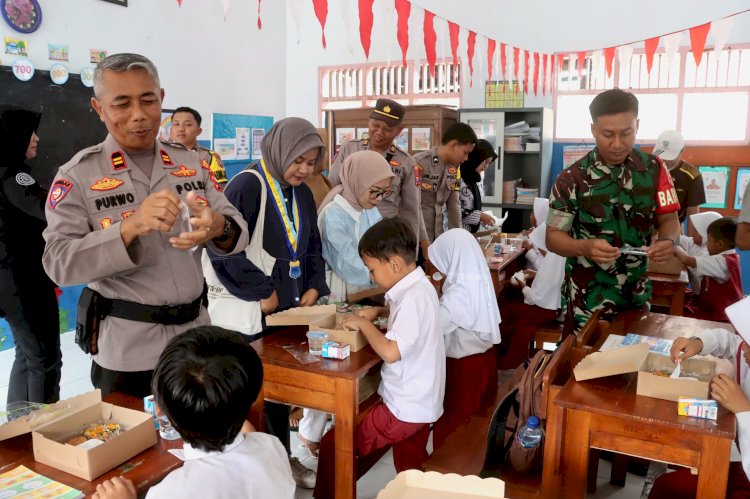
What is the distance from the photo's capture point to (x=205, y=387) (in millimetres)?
1234

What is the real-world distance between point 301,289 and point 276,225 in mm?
323

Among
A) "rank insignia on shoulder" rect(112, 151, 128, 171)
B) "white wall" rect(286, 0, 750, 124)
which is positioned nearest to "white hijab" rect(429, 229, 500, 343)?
"rank insignia on shoulder" rect(112, 151, 128, 171)

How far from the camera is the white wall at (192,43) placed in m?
4.84

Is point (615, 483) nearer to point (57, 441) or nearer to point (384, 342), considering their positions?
point (384, 342)

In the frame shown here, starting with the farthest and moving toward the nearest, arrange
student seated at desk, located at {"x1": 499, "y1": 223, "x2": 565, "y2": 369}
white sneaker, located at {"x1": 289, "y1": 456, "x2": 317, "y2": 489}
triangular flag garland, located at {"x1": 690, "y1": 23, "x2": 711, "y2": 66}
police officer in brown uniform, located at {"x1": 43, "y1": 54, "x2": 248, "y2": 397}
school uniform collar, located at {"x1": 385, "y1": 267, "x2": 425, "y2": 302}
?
triangular flag garland, located at {"x1": 690, "y1": 23, "x2": 711, "y2": 66}, student seated at desk, located at {"x1": 499, "y1": 223, "x2": 565, "y2": 369}, white sneaker, located at {"x1": 289, "y1": 456, "x2": 317, "y2": 489}, school uniform collar, located at {"x1": 385, "y1": 267, "x2": 425, "y2": 302}, police officer in brown uniform, located at {"x1": 43, "y1": 54, "x2": 248, "y2": 397}

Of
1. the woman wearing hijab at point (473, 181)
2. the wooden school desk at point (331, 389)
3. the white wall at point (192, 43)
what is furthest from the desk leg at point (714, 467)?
the white wall at point (192, 43)

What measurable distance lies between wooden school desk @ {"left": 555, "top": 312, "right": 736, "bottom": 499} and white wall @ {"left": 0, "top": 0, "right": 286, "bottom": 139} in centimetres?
454

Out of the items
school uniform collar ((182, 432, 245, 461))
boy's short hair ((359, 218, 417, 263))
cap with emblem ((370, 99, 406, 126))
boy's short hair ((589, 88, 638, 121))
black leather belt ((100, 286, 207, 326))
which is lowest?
school uniform collar ((182, 432, 245, 461))

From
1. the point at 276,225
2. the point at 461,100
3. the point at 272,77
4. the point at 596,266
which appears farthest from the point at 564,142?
the point at 276,225

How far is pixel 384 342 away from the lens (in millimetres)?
2252

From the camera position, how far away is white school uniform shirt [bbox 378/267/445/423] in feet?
7.53

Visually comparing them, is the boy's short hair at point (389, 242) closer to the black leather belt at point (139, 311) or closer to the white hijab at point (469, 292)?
the white hijab at point (469, 292)

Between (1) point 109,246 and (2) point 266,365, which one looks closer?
(1) point 109,246

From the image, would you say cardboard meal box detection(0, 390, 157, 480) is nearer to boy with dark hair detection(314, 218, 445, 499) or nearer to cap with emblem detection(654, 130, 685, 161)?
boy with dark hair detection(314, 218, 445, 499)
